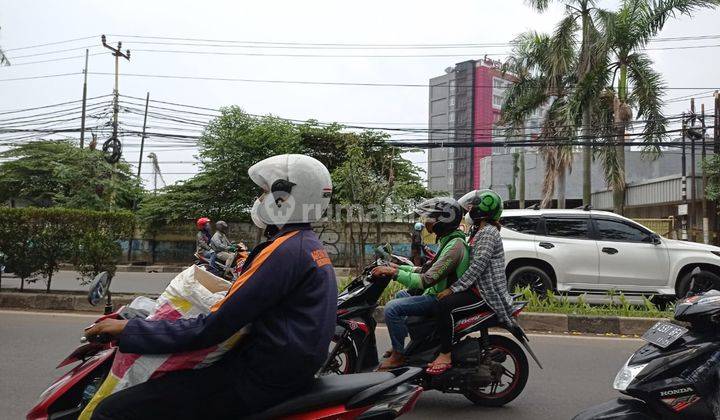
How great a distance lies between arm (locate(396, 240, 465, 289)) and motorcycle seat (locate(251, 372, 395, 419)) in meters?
1.80

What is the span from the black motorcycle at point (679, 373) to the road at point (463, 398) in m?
1.64

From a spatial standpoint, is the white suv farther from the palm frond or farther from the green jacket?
the palm frond

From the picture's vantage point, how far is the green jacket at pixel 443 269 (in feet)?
13.5

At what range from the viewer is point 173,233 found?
23.4 metres

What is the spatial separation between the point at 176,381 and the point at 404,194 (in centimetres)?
1780

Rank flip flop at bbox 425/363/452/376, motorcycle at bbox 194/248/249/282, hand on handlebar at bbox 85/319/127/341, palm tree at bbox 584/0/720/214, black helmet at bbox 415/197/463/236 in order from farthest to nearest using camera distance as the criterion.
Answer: palm tree at bbox 584/0/720/214 < motorcycle at bbox 194/248/249/282 < black helmet at bbox 415/197/463/236 < flip flop at bbox 425/363/452/376 < hand on handlebar at bbox 85/319/127/341

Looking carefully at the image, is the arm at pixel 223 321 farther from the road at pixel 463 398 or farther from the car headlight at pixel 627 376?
the road at pixel 463 398

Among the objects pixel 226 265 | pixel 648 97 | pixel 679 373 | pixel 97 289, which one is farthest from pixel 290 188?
pixel 648 97

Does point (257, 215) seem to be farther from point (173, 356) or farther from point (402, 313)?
point (402, 313)

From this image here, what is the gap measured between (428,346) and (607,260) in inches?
256

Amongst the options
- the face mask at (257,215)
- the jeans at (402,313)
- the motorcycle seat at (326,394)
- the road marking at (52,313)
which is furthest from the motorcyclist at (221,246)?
the motorcycle seat at (326,394)

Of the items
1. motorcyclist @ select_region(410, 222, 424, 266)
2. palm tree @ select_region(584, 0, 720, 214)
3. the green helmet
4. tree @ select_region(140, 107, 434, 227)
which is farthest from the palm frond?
the green helmet

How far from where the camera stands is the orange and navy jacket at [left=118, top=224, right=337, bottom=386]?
78.7 inches

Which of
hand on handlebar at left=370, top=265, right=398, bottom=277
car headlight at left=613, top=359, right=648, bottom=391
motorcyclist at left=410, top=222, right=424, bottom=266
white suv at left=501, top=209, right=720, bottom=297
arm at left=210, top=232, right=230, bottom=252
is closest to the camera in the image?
car headlight at left=613, top=359, right=648, bottom=391
